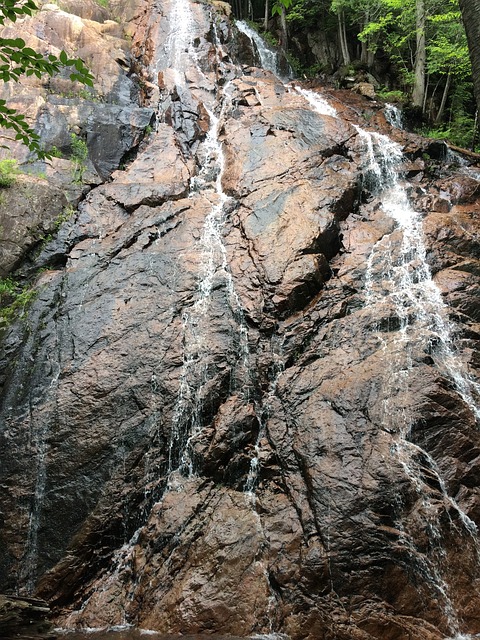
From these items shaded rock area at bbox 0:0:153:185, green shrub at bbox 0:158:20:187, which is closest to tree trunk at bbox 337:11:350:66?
shaded rock area at bbox 0:0:153:185

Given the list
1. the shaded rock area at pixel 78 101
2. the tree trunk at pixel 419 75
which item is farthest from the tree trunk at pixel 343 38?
the shaded rock area at pixel 78 101

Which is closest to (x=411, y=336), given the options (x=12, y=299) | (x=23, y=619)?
(x=23, y=619)

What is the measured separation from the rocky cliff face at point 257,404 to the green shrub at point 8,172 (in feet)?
5.33

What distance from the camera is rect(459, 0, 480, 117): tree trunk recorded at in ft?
8.36

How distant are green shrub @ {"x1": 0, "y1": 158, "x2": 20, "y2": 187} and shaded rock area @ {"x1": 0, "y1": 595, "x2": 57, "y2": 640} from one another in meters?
8.73

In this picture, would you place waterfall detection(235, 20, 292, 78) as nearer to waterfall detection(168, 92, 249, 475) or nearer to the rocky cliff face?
the rocky cliff face

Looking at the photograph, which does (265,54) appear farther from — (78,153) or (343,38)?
(78,153)

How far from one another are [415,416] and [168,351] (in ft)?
12.9

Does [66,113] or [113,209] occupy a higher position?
[66,113]

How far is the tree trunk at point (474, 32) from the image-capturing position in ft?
8.36

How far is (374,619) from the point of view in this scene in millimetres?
4949

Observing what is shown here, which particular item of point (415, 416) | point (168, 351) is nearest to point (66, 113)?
point (168, 351)

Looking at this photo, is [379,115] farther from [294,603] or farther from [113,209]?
[294,603]

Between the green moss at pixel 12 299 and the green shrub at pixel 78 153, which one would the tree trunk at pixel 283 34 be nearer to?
the green shrub at pixel 78 153
